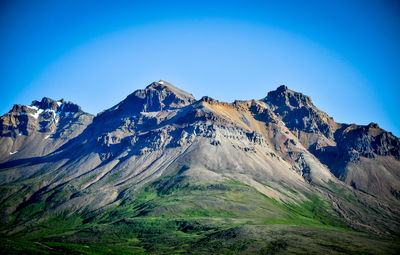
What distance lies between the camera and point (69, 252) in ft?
492

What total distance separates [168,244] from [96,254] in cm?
5805

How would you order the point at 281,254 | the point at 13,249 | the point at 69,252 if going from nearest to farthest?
the point at 13,249
the point at 69,252
the point at 281,254

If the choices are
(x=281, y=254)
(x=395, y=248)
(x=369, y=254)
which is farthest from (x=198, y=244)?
(x=395, y=248)

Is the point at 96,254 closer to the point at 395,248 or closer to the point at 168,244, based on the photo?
the point at 168,244

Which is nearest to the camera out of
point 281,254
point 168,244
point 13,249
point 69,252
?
point 13,249

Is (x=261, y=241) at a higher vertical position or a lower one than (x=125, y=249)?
higher

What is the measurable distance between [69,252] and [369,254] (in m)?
155

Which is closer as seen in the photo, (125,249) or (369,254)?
(369,254)

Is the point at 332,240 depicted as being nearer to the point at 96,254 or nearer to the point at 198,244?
the point at 198,244

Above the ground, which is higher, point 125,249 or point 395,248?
point 395,248

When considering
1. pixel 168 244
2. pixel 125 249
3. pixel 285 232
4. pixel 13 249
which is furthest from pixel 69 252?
pixel 285 232

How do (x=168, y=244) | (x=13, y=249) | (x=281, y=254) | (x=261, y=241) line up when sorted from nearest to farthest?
(x=13, y=249)
(x=281, y=254)
(x=261, y=241)
(x=168, y=244)

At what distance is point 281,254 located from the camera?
162m

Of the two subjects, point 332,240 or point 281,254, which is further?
point 332,240
